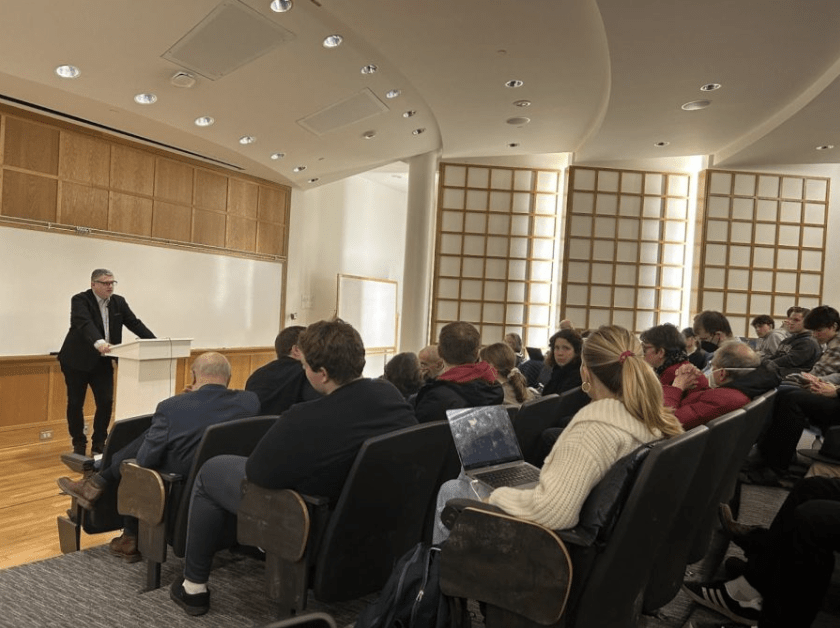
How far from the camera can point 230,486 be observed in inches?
76.9

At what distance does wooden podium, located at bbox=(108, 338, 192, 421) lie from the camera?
443cm

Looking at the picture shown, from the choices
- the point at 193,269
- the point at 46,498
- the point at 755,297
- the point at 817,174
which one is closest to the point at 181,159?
the point at 193,269

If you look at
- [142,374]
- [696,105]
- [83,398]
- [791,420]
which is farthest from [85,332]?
[696,105]

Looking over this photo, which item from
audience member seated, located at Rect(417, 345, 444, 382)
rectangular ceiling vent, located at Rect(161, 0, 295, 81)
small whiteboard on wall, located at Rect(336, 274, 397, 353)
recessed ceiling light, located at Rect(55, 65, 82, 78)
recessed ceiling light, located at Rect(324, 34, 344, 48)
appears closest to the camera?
audience member seated, located at Rect(417, 345, 444, 382)

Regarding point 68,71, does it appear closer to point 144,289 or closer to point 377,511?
point 144,289

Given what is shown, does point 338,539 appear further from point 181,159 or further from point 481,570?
A: point 181,159

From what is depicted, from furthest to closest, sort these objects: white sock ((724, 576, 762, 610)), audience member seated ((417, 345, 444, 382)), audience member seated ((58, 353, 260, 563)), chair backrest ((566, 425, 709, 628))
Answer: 1. audience member seated ((417, 345, 444, 382))
2. audience member seated ((58, 353, 260, 563))
3. white sock ((724, 576, 762, 610))
4. chair backrest ((566, 425, 709, 628))

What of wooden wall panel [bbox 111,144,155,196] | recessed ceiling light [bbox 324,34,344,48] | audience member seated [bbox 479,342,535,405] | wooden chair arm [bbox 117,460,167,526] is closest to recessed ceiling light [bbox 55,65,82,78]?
wooden wall panel [bbox 111,144,155,196]

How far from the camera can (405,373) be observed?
3.17m

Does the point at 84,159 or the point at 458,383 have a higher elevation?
the point at 84,159

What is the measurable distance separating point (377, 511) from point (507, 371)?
5.61 feet

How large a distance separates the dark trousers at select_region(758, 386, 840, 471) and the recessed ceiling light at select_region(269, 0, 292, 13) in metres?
3.93

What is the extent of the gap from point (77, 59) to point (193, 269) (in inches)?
128

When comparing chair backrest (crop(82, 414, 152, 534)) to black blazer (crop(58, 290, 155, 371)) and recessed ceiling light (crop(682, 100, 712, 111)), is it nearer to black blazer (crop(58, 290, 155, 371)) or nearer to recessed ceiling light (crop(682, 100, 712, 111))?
black blazer (crop(58, 290, 155, 371))
